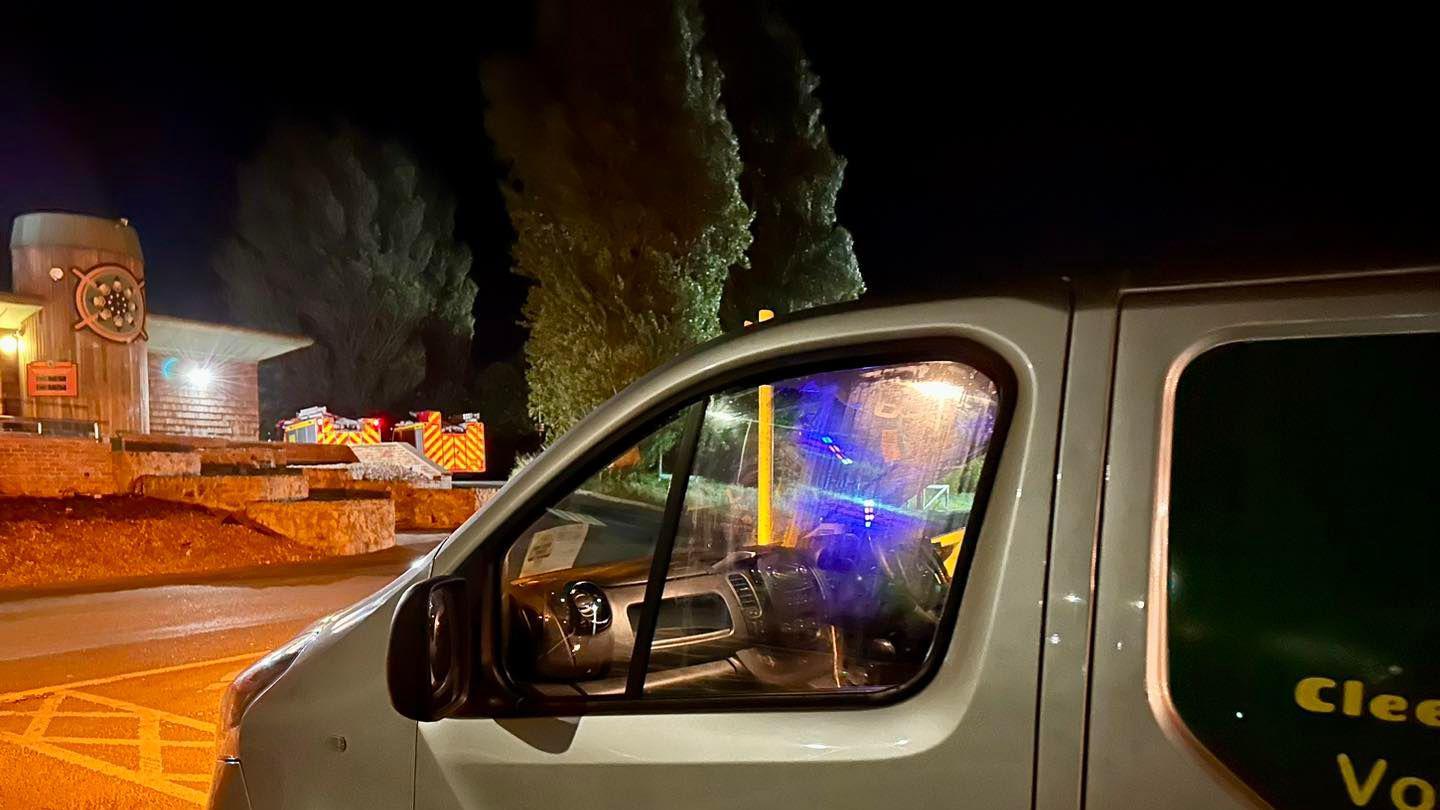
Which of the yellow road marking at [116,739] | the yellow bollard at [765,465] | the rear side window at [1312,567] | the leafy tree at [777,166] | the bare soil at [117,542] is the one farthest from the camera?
the leafy tree at [777,166]

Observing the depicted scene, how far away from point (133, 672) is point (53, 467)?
10.3 metres

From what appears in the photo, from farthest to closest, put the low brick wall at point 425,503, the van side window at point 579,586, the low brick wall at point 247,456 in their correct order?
the low brick wall at point 425,503
the low brick wall at point 247,456
the van side window at point 579,586

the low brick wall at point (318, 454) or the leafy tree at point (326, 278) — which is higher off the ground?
the leafy tree at point (326, 278)

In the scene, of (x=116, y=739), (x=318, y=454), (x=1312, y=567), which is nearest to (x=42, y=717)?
(x=116, y=739)

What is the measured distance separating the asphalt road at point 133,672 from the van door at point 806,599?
3.37m

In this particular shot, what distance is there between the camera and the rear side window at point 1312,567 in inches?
44.6

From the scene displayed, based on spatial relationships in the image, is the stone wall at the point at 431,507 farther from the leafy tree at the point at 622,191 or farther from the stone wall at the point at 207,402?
the stone wall at the point at 207,402

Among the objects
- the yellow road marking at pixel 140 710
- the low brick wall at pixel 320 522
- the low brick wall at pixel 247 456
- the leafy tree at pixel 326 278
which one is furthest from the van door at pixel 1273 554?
the leafy tree at pixel 326 278

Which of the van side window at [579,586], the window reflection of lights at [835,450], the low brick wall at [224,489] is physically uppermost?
the window reflection of lights at [835,450]

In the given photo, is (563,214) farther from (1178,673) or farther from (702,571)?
(1178,673)

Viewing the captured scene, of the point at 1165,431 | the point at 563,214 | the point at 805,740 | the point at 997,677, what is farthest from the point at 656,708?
the point at 563,214

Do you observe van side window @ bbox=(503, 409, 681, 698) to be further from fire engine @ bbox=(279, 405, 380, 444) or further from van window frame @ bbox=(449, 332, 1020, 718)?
fire engine @ bbox=(279, 405, 380, 444)

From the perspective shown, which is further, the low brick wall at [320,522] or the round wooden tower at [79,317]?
the round wooden tower at [79,317]

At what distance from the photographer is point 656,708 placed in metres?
1.67
